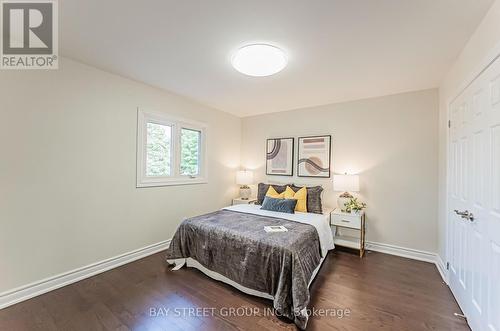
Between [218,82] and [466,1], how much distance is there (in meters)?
2.46

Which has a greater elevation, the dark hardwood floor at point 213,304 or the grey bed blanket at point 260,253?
the grey bed blanket at point 260,253

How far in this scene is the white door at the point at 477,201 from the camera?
4.69 feet

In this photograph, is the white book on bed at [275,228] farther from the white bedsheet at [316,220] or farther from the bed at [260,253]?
the white bedsheet at [316,220]

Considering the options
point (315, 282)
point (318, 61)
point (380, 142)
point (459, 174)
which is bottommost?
point (315, 282)

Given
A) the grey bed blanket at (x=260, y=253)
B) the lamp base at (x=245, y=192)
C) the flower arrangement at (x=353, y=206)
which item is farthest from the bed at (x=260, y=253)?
the lamp base at (x=245, y=192)

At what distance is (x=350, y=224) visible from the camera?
3186mm

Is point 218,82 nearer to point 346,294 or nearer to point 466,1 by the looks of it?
point 466,1

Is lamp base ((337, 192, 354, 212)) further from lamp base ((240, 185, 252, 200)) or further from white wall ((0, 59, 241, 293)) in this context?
white wall ((0, 59, 241, 293))

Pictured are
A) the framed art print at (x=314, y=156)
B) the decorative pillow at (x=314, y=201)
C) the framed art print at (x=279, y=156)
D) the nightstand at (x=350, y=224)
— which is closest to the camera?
the nightstand at (x=350, y=224)

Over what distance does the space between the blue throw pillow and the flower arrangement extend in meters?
0.84

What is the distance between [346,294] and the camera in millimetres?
2201

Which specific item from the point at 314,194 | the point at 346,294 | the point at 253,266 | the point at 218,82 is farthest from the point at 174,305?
the point at 218,82

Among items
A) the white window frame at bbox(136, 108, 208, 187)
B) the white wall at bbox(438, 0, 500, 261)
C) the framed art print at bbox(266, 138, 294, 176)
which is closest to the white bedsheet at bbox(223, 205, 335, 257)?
the white window frame at bbox(136, 108, 208, 187)

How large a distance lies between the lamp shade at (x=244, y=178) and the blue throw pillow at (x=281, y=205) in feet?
3.65
